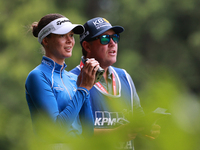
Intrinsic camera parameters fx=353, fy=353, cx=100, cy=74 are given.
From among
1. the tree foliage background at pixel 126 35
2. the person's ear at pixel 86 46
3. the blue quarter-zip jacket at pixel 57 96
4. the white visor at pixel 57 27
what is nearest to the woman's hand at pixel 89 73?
the blue quarter-zip jacket at pixel 57 96

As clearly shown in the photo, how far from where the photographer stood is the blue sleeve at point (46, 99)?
1.46 metres

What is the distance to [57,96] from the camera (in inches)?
62.7

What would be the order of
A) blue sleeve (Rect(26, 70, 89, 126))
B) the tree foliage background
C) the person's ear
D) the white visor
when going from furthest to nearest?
the tree foliage background
the person's ear
the white visor
blue sleeve (Rect(26, 70, 89, 126))

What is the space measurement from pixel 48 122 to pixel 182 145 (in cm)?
11

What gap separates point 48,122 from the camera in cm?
28

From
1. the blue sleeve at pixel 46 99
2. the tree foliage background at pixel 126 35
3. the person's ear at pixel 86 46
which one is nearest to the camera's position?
the blue sleeve at pixel 46 99

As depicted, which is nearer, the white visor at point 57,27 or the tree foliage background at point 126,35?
the white visor at point 57,27

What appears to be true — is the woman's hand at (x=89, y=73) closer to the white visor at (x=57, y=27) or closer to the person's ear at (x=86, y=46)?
the white visor at (x=57, y=27)

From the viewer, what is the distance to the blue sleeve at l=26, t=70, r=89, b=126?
146cm

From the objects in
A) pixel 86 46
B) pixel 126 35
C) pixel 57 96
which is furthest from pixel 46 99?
pixel 126 35

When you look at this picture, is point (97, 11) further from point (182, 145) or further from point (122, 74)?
point (182, 145)

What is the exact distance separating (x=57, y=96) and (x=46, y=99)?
0.12 m

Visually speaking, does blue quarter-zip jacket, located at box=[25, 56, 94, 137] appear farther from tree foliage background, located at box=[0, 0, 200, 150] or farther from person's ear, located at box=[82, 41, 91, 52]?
tree foliage background, located at box=[0, 0, 200, 150]

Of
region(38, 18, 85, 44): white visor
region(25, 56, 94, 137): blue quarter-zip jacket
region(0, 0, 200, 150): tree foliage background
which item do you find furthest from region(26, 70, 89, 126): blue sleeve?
region(0, 0, 200, 150): tree foliage background
